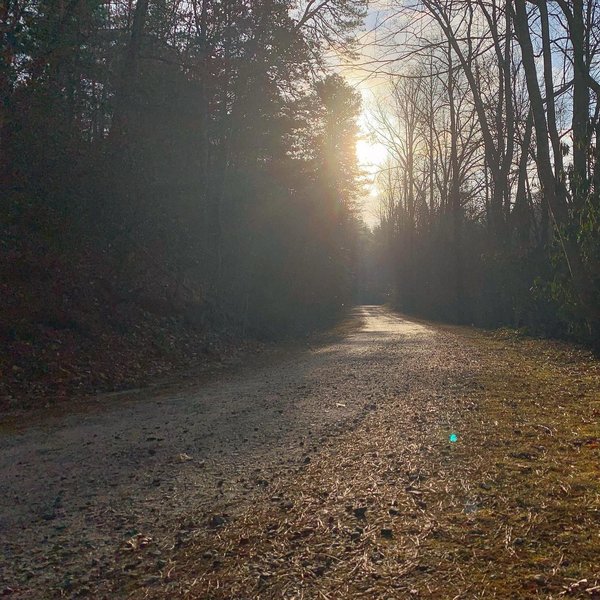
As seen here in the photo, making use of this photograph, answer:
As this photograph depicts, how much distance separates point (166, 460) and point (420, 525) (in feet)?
7.38

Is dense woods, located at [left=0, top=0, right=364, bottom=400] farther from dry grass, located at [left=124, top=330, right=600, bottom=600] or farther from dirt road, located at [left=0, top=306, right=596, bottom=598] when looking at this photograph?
dry grass, located at [left=124, top=330, right=600, bottom=600]

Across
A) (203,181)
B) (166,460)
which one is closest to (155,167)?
(203,181)

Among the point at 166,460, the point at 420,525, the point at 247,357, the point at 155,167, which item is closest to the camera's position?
the point at 420,525

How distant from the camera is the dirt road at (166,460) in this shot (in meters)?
2.99

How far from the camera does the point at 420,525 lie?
3236 millimetres

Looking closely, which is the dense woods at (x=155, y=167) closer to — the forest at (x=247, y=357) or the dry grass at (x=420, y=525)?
the forest at (x=247, y=357)

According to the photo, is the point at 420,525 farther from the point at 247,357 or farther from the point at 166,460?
the point at 247,357

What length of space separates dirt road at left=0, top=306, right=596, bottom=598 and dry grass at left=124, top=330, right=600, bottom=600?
4.6 inches

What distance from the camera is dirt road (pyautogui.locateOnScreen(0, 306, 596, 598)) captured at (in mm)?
2990

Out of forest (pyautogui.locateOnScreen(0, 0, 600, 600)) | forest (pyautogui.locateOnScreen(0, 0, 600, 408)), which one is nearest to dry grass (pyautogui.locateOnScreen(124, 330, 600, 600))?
forest (pyautogui.locateOnScreen(0, 0, 600, 600))

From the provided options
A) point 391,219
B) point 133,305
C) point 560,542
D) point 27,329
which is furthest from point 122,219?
point 391,219

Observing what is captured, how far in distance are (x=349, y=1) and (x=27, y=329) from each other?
15071 millimetres

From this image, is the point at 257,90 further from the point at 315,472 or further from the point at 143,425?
the point at 315,472

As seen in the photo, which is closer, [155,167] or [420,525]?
[420,525]
